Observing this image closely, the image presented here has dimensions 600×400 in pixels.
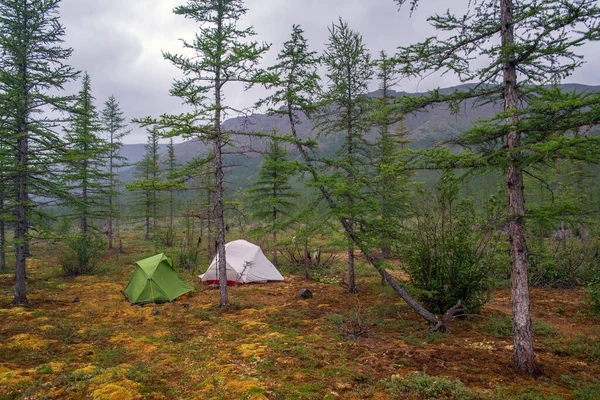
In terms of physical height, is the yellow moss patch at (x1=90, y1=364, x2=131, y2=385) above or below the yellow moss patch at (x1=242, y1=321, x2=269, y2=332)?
above

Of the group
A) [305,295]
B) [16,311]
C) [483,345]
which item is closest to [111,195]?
[16,311]

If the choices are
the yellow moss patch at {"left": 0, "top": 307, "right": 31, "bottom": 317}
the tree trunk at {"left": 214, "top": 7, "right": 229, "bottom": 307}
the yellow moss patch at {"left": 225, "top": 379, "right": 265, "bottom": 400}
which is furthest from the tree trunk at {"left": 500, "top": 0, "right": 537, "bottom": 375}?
the yellow moss patch at {"left": 0, "top": 307, "right": 31, "bottom": 317}

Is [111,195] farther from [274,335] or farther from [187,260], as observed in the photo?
[274,335]

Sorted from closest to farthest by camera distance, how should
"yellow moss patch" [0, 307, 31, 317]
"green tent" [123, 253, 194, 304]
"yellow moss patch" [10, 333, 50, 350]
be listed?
"yellow moss patch" [10, 333, 50, 350] < "yellow moss patch" [0, 307, 31, 317] < "green tent" [123, 253, 194, 304]

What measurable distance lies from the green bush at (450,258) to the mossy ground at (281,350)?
32.9 inches

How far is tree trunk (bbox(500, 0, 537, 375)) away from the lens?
5988 millimetres

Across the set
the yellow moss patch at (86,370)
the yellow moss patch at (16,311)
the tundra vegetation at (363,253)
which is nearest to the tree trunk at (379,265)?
the tundra vegetation at (363,253)

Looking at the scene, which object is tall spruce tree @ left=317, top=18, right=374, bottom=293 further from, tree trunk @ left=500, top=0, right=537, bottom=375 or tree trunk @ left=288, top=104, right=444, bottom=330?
tree trunk @ left=500, top=0, right=537, bottom=375

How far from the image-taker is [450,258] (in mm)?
9422

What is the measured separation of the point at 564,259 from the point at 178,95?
16845 mm

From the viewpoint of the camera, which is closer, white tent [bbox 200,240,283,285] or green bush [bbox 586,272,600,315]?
green bush [bbox 586,272,600,315]

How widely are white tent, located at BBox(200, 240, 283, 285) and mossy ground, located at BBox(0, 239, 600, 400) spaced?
8.82 ft

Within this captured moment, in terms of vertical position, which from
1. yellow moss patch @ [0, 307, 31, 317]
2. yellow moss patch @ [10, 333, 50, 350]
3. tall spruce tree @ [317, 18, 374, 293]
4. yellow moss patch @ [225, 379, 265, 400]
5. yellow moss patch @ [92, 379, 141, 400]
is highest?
tall spruce tree @ [317, 18, 374, 293]

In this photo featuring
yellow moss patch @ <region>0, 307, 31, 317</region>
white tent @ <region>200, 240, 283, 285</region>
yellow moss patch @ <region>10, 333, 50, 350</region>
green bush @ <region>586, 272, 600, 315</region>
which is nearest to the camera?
yellow moss patch @ <region>10, 333, 50, 350</region>
